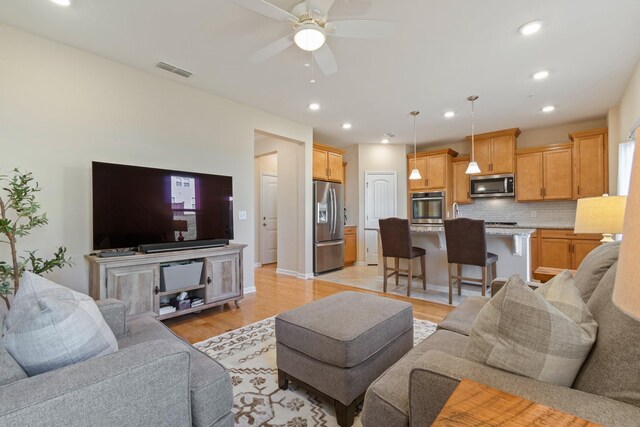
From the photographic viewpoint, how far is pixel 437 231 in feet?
12.7

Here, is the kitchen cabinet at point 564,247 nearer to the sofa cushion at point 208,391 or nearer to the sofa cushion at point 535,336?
the sofa cushion at point 535,336

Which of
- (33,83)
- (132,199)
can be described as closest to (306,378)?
(132,199)

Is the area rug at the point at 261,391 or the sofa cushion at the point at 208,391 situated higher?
the sofa cushion at the point at 208,391

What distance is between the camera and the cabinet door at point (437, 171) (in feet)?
19.8

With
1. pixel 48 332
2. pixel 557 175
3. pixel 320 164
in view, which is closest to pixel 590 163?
pixel 557 175

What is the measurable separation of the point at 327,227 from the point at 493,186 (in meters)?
3.28

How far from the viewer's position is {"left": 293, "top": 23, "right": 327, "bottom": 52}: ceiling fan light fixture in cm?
205

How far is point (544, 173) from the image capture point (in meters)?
5.11

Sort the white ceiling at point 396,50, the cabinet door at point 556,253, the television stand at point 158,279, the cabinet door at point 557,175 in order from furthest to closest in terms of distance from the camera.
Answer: the cabinet door at point 557,175 < the cabinet door at point 556,253 < the television stand at point 158,279 < the white ceiling at point 396,50

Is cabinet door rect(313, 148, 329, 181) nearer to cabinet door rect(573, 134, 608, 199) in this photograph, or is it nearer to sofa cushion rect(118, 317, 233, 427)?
cabinet door rect(573, 134, 608, 199)

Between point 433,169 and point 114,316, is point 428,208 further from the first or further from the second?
point 114,316

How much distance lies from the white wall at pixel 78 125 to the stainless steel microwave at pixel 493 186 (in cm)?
490

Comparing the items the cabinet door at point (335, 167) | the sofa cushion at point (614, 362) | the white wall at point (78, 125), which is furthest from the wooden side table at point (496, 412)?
the cabinet door at point (335, 167)

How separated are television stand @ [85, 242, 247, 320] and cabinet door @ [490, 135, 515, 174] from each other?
4.94m
